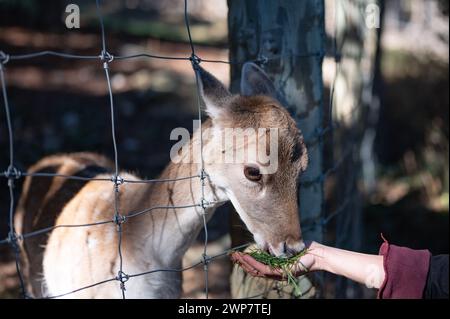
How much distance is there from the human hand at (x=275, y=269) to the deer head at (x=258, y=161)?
7 cm

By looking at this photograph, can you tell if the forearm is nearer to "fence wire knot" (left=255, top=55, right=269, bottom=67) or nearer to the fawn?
the fawn

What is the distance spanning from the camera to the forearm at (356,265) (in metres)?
2.79

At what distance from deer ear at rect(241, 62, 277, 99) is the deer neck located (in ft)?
1.23

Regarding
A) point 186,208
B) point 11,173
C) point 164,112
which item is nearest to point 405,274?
point 186,208

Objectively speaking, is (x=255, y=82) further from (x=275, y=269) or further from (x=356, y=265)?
(x=356, y=265)

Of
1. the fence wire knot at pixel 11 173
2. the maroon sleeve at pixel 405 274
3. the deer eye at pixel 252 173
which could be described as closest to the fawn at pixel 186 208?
the deer eye at pixel 252 173

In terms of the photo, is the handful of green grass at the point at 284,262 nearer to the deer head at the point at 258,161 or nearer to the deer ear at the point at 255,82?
the deer head at the point at 258,161

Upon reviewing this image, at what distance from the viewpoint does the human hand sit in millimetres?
3008

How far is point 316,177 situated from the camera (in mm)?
3803

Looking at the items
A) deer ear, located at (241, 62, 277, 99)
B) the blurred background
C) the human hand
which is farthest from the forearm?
the blurred background

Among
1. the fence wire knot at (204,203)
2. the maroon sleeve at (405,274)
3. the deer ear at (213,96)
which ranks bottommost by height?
the maroon sleeve at (405,274)

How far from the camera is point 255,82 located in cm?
343

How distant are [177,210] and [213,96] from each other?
0.66 metres

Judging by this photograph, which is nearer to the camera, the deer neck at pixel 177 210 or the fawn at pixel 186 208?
the fawn at pixel 186 208
